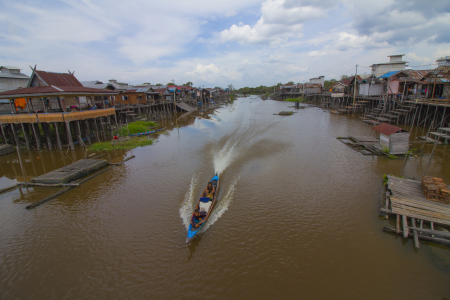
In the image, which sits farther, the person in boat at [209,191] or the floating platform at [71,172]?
the floating platform at [71,172]

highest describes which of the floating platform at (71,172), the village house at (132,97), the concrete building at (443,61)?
the concrete building at (443,61)

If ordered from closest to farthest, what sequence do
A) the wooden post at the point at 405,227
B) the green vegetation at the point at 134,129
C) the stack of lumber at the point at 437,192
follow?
1. the wooden post at the point at 405,227
2. the stack of lumber at the point at 437,192
3. the green vegetation at the point at 134,129

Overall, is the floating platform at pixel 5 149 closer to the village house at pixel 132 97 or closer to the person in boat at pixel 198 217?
the village house at pixel 132 97

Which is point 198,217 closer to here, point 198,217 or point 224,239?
point 198,217

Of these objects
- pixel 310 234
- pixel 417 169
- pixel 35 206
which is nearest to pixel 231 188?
pixel 310 234

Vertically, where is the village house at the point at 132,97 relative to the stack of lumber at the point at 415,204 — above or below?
above

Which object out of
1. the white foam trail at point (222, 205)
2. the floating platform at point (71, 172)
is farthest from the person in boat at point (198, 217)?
the floating platform at point (71, 172)

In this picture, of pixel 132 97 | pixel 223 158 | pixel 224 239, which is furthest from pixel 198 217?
pixel 132 97

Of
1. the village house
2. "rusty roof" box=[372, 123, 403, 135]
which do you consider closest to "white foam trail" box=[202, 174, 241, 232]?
"rusty roof" box=[372, 123, 403, 135]
